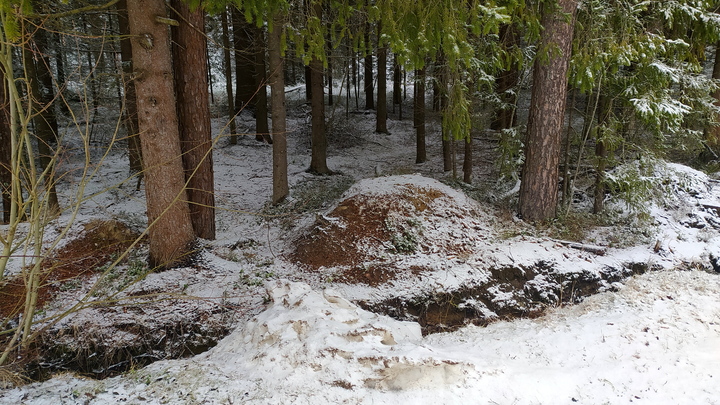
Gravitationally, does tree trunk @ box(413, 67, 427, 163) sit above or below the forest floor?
above

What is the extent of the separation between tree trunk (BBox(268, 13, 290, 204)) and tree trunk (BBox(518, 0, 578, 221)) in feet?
17.7

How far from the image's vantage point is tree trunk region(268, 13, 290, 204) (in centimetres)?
952

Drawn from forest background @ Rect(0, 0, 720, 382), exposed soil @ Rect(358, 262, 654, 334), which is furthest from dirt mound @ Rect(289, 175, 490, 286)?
forest background @ Rect(0, 0, 720, 382)

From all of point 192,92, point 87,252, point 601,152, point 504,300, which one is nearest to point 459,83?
point 601,152

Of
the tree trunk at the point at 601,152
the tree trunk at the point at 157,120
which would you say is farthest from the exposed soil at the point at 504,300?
the tree trunk at the point at 157,120

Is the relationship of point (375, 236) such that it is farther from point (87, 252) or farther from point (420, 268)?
point (87, 252)

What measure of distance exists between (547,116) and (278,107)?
6034mm

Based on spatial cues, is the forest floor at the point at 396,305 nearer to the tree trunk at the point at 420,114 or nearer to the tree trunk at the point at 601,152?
the tree trunk at the point at 601,152

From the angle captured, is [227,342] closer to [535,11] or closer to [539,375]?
[539,375]

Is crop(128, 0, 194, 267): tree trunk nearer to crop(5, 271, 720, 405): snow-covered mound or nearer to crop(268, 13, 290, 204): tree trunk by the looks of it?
crop(5, 271, 720, 405): snow-covered mound

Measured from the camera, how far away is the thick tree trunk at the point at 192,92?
22.1 feet

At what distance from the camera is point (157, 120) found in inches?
231

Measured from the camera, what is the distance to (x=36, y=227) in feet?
11.4

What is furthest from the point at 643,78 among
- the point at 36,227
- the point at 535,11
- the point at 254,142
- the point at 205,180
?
the point at 254,142
